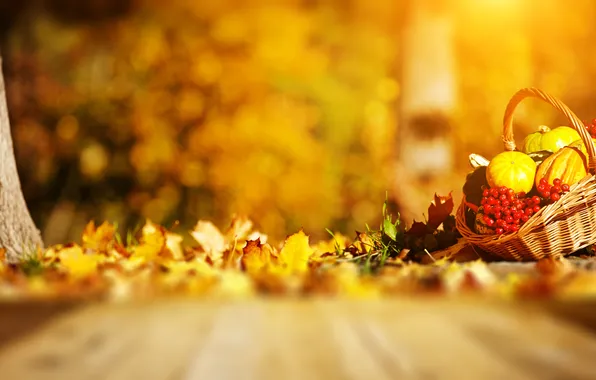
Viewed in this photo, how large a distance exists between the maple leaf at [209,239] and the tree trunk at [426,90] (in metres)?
3.39

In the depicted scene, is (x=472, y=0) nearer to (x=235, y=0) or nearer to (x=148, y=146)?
(x=235, y=0)

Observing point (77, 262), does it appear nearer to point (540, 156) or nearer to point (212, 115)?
point (540, 156)

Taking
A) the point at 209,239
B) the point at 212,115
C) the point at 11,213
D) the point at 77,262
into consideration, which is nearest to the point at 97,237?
the point at 11,213

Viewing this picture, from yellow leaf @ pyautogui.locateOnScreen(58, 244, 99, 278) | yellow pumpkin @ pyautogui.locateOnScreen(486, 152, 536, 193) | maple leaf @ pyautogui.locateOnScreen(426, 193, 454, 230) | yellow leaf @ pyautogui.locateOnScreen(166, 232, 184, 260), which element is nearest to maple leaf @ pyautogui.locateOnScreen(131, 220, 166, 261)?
yellow leaf @ pyautogui.locateOnScreen(166, 232, 184, 260)

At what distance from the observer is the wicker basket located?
84.4 inches

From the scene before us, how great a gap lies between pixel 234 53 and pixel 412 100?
1.52 metres

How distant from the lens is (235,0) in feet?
22.6

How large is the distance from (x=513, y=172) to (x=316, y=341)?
123 cm

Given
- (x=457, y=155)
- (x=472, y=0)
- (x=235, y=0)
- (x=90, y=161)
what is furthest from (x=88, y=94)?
(x=472, y=0)

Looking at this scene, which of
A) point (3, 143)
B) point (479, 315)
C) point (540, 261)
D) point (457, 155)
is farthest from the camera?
point (457, 155)

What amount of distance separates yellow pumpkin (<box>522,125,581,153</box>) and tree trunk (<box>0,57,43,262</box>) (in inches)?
64.0

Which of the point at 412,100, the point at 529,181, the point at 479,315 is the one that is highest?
the point at 412,100

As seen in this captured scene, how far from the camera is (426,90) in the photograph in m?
5.69

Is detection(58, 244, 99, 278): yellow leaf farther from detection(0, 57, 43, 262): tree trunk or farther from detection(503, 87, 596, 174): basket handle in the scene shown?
detection(503, 87, 596, 174): basket handle
